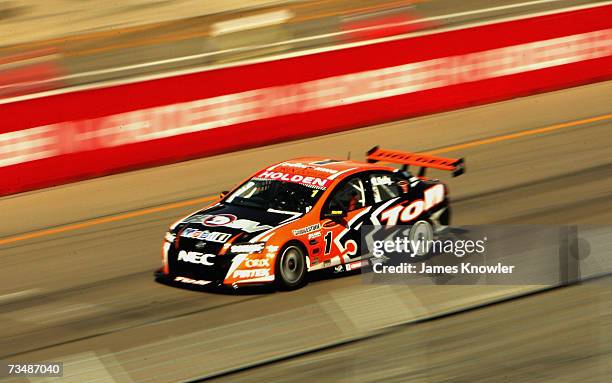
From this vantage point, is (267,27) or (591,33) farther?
(591,33)

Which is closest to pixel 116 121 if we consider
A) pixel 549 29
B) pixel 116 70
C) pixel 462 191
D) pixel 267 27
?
pixel 116 70

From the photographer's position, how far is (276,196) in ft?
43.7

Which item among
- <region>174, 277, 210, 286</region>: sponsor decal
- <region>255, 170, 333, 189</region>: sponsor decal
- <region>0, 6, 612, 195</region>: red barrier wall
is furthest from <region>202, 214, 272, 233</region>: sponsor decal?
<region>0, 6, 612, 195</region>: red barrier wall

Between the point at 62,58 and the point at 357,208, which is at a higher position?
the point at 62,58

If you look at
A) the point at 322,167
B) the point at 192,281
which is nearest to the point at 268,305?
the point at 192,281

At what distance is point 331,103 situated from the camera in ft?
69.1

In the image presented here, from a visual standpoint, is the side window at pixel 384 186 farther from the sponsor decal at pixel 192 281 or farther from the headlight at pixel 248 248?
the sponsor decal at pixel 192 281

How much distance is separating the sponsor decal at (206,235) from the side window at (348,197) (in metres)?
1.38

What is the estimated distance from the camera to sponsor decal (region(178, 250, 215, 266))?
40.4 ft

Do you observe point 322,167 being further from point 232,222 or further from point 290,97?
point 290,97

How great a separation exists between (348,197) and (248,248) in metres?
1.72

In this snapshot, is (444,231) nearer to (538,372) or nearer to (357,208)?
(357,208)

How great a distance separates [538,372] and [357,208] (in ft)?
13.3

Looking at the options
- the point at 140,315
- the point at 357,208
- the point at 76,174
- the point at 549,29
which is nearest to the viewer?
the point at 140,315
